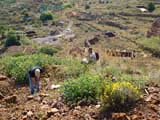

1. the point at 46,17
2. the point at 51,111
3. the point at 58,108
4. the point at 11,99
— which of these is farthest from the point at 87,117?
the point at 46,17

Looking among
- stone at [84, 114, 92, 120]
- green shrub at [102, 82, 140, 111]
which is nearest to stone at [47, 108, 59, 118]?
stone at [84, 114, 92, 120]

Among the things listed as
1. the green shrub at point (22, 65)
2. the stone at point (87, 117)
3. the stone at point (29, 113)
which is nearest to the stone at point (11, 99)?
the stone at point (29, 113)

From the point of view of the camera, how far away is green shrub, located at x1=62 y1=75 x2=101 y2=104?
957cm

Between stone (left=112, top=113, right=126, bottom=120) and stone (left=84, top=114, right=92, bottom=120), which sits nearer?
stone (left=112, top=113, right=126, bottom=120)

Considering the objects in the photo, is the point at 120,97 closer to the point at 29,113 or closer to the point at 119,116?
the point at 119,116

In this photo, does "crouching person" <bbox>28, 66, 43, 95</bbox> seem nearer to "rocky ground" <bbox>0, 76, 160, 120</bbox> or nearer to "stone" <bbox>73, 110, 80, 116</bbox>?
"rocky ground" <bbox>0, 76, 160, 120</bbox>

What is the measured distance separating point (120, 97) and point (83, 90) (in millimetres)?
1339

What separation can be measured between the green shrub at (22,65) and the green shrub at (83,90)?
314 cm

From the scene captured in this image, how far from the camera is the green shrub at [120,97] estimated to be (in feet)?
27.8

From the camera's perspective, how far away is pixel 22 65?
1307 cm

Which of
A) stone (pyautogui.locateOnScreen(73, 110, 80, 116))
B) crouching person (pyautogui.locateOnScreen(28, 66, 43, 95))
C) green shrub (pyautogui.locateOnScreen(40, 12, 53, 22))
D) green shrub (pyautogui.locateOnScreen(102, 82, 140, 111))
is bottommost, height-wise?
green shrub (pyautogui.locateOnScreen(40, 12, 53, 22))

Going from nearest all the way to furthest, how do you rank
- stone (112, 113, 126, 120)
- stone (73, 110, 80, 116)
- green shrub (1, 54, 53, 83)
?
stone (112, 113, 126, 120) → stone (73, 110, 80, 116) → green shrub (1, 54, 53, 83)

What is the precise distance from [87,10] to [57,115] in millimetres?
65112

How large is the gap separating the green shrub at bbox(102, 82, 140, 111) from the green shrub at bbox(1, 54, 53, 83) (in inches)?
183
